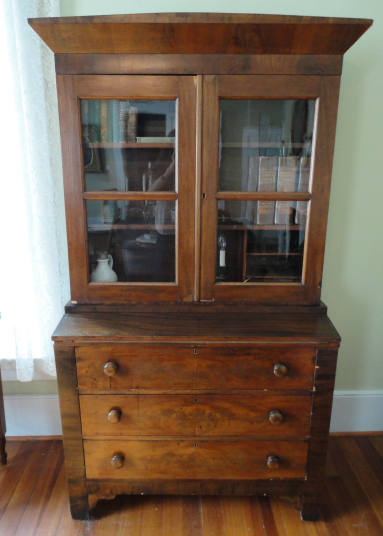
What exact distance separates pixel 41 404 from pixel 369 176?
1949 mm

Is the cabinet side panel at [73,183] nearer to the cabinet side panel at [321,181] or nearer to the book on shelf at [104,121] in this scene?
the book on shelf at [104,121]

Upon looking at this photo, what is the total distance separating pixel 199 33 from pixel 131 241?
0.75m

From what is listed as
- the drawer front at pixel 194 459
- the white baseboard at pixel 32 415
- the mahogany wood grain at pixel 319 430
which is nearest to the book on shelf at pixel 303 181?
the mahogany wood grain at pixel 319 430

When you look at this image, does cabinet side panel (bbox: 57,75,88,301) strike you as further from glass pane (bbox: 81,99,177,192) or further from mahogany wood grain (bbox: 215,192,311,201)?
mahogany wood grain (bbox: 215,192,311,201)

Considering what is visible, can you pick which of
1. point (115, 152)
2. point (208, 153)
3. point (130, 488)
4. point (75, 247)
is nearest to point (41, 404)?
point (130, 488)

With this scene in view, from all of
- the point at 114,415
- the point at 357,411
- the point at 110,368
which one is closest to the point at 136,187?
the point at 110,368

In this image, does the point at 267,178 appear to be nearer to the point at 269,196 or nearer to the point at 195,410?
the point at 269,196

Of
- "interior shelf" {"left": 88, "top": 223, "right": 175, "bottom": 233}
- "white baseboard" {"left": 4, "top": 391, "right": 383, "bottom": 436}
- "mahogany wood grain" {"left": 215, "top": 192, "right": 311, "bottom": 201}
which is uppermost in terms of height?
"mahogany wood grain" {"left": 215, "top": 192, "right": 311, "bottom": 201}

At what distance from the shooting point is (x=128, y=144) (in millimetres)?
1464

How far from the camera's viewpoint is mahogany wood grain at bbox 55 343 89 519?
4.64 ft

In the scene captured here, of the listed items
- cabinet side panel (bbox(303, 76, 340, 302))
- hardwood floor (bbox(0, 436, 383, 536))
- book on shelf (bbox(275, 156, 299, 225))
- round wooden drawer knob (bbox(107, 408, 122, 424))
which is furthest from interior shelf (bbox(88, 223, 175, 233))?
hardwood floor (bbox(0, 436, 383, 536))

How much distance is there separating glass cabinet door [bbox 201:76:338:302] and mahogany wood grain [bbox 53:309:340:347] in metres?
0.09

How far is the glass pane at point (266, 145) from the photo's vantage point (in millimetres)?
1406

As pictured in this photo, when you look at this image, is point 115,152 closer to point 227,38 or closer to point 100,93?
point 100,93
